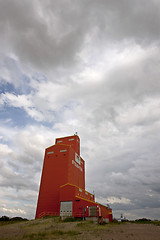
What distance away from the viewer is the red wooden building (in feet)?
115

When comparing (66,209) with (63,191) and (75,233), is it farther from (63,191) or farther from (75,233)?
(75,233)

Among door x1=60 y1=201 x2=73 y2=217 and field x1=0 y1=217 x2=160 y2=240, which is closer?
field x1=0 y1=217 x2=160 y2=240

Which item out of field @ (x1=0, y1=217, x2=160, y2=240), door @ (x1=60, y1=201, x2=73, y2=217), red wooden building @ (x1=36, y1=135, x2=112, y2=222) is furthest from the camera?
door @ (x1=60, y1=201, x2=73, y2=217)

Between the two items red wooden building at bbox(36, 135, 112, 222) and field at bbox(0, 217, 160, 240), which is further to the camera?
red wooden building at bbox(36, 135, 112, 222)

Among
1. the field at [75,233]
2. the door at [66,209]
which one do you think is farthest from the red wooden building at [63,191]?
the field at [75,233]

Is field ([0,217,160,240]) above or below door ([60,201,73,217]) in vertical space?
below

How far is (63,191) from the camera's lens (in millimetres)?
38656

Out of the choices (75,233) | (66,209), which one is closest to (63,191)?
(66,209)

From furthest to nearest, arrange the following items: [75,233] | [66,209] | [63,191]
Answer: [63,191] → [66,209] → [75,233]

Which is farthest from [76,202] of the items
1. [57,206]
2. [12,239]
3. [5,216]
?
[12,239]

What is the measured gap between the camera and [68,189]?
38.2 meters

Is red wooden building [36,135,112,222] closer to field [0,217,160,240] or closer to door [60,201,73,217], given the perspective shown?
door [60,201,73,217]

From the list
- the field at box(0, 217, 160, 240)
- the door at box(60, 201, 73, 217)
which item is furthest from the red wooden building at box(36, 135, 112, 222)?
the field at box(0, 217, 160, 240)

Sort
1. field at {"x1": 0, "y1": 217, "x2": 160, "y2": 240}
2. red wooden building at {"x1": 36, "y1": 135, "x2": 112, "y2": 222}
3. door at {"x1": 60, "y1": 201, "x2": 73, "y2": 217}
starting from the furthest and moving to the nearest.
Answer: door at {"x1": 60, "y1": 201, "x2": 73, "y2": 217} → red wooden building at {"x1": 36, "y1": 135, "x2": 112, "y2": 222} → field at {"x1": 0, "y1": 217, "x2": 160, "y2": 240}
